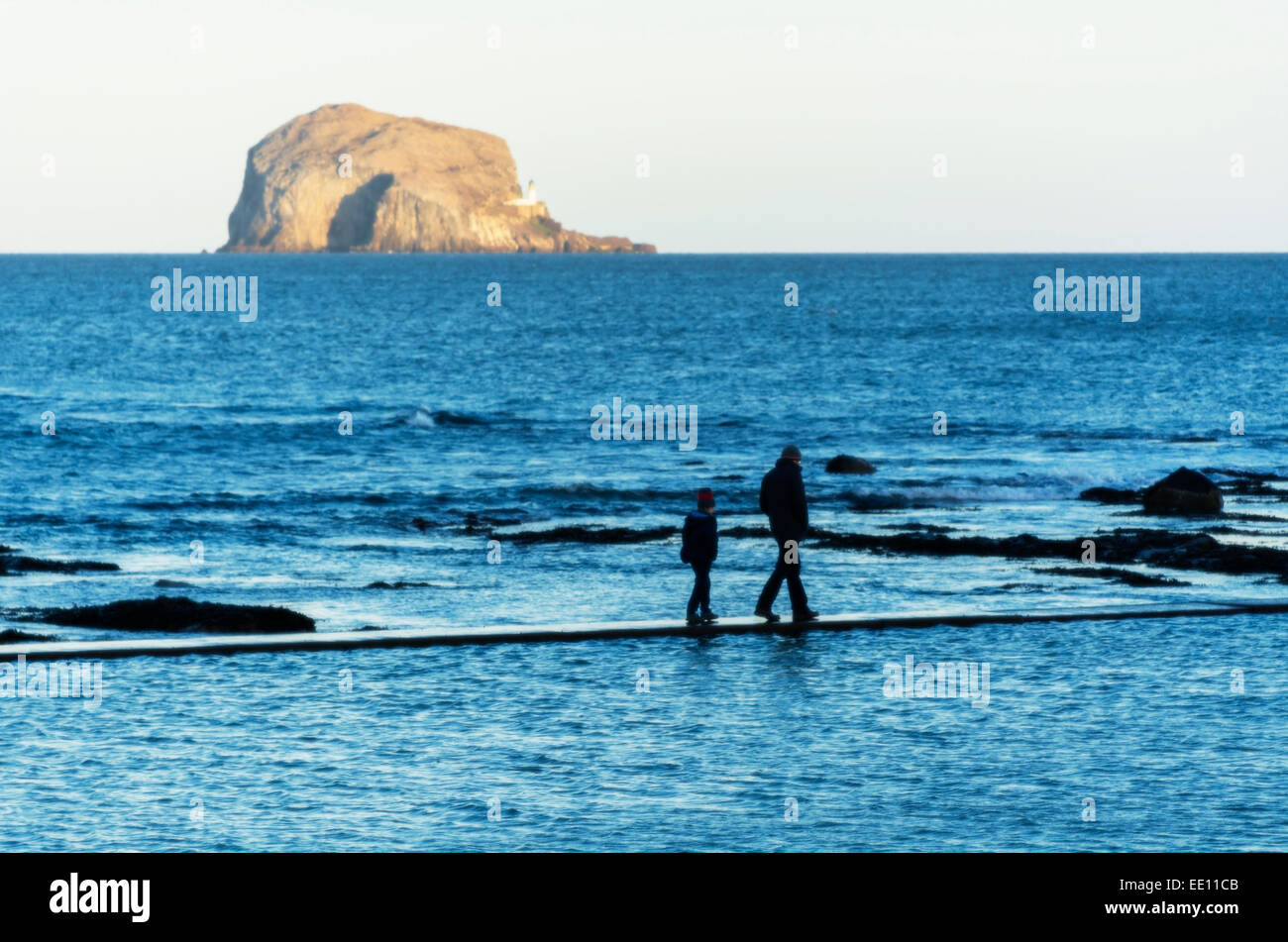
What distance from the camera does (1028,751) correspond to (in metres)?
11.3

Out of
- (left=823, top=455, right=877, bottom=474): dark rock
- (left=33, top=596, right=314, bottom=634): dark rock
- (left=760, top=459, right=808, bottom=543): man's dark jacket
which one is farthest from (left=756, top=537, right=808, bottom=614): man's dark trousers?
(left=823, top=455, right=877, bottom=474): dark rock

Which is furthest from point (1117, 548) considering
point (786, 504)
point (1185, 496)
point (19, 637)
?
point (19, 637)

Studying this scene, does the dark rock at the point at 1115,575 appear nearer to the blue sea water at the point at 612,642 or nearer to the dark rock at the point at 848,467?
the blue sea water at the point at 612,642

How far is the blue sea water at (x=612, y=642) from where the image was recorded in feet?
32.5

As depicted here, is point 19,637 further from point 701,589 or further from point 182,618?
point 701,589

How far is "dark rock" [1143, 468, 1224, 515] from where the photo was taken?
3083 centimetres

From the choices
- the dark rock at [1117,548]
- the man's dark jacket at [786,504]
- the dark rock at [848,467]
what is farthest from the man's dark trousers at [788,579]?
the dark rock at [848,467]

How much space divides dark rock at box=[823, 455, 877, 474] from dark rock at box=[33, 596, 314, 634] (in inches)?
892

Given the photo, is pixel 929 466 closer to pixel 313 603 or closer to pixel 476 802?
pixel 313 603

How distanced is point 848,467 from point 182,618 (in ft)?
77.8

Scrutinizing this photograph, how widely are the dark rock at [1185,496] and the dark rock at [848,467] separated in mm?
9208

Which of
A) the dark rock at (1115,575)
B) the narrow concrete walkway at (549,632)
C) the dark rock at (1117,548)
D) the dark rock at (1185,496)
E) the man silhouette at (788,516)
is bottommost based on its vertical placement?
the dark rock at (1115,575)

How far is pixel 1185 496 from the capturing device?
102ft
